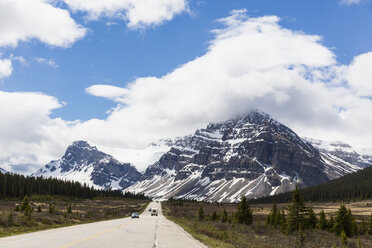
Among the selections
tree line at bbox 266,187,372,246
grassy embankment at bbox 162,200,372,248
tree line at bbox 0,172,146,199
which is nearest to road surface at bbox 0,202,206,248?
grassy embankment at bbox 162,200,372,248

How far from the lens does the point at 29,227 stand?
34.0m

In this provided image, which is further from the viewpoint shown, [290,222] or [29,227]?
[290,222]

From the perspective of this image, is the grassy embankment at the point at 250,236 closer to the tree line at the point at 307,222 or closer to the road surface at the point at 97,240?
the tree line at the point at 307,222

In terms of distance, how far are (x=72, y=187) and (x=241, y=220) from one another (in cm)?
12668

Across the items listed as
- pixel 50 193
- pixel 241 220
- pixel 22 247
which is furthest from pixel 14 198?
pixel 22 247

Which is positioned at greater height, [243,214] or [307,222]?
[307,222]

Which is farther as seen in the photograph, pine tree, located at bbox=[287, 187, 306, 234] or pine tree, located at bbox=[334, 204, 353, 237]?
pine tree, located at bbox=[334, 204, 353, 237]

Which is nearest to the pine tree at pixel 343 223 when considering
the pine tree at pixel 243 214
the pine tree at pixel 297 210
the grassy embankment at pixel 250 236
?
the grassy embankment at pixel 250 236

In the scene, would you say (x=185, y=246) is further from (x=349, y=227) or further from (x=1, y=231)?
(x=349, y=227)

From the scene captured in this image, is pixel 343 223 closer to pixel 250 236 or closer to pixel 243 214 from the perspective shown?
pixel 243 214

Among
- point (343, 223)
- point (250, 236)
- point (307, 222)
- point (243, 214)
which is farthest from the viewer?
point (243, 214)

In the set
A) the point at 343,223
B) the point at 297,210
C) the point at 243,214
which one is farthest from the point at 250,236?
the point at 243,214

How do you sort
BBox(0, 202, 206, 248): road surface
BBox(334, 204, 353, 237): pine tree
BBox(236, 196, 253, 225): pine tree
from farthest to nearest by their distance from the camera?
BBox(236, 196, 253, 225): pine tree < BBox(334, 204, 353, 237): pine tree < BBox(0, 202, 206, 248): road surface

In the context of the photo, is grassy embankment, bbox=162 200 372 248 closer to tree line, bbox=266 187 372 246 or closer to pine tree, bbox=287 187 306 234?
tree line, bbox=266 187 372 246
